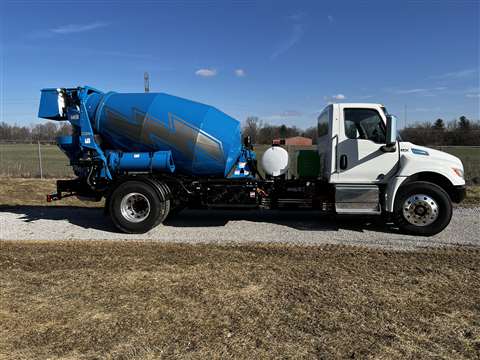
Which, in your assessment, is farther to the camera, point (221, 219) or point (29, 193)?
→ point (29, 193)

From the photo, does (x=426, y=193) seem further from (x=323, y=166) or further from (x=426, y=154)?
(x=323, y=166)

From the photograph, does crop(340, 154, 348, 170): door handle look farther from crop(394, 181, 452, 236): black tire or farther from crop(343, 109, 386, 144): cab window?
crop(394, 181, 452, 236): black tire

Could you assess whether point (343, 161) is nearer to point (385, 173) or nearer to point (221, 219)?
point (385, 173)

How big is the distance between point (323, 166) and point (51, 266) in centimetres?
562

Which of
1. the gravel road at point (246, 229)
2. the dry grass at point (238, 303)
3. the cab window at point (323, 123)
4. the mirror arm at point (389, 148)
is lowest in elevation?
the dry grass at point (238, 303)

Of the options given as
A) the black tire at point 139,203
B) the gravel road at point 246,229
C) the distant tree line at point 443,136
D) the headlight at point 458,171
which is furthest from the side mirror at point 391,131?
the distant tree line at point 443,136

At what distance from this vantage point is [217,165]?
825 centimetres

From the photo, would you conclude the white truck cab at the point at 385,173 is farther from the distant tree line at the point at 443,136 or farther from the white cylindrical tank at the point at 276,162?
the distant tree line at the point at 443,136

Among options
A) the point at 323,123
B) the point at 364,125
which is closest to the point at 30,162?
the point at 323,123

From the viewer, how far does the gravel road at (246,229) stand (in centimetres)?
750

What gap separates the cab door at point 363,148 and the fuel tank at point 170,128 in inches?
90.2

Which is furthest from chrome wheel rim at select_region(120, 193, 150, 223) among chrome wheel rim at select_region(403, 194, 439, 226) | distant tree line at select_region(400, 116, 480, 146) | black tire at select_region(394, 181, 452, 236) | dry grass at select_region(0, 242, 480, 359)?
distant tree line at select_region(400, 116, 480, 146)

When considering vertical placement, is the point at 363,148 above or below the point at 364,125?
below

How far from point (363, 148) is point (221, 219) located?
374cm
